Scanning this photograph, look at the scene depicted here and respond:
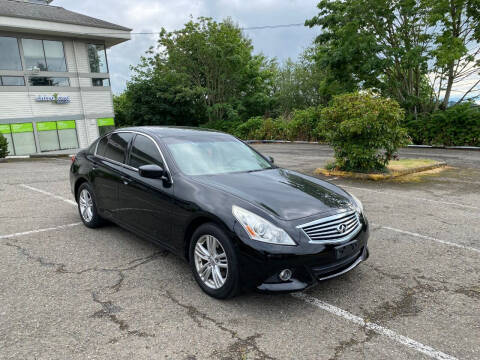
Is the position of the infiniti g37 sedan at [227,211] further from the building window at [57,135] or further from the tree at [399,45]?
the building window at [57,135]

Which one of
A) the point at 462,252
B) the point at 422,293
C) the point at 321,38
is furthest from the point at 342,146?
the point at 321,38

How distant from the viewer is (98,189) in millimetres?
5047

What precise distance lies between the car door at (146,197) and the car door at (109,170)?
0.16 metres

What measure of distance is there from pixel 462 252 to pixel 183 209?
3.56m

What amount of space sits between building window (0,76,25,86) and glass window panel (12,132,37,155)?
3587 millimetres

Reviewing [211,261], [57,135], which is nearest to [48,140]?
[57,135]

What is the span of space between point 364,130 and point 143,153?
21.5 ft

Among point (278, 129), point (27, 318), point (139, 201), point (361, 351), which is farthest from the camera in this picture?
point (278, 129)

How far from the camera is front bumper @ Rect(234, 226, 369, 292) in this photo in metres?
2.95

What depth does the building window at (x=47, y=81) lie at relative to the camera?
26600mm

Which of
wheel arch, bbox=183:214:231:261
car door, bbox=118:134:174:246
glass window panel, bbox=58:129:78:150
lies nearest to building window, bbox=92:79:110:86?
glass window panel, bbox=58:129:78:150

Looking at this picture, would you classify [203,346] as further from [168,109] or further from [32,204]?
[168,109]

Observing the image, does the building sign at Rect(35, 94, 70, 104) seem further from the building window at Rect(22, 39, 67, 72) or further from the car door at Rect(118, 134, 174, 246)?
the car door at Rect(118, 134, 174, 246)

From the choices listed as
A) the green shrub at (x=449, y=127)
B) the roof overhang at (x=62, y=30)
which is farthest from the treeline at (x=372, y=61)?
the roof overhang at (x=62, y=30)
